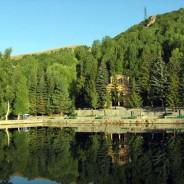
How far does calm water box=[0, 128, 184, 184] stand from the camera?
28.5 metres

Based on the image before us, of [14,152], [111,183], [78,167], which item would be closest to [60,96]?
[14,152]

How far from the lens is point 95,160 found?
35.4 m

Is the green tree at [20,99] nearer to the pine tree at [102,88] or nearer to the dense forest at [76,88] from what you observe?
the dense forest at [76,88]

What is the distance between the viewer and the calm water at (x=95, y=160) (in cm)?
2845

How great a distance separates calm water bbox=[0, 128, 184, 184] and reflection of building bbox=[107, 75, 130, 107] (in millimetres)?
37085

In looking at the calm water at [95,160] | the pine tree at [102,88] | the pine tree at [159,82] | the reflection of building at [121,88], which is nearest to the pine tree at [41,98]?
the pine tree at [102,88]

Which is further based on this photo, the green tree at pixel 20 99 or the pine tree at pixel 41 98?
the pine tree at pixel 41 98

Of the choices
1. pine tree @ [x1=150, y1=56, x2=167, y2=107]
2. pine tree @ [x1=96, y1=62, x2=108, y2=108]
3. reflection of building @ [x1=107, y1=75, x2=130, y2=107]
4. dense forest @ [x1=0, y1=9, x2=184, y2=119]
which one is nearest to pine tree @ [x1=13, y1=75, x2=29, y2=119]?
dense forest @ [x1=0, y1=9, x2=184, y2=119]

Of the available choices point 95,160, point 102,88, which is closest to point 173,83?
point 102,88

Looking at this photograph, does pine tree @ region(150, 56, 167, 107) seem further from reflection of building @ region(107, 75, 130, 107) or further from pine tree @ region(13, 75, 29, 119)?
pine tree @ region(13, 75, 29, 119)

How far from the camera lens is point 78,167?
32.6 meters

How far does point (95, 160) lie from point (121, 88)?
57.9 metres

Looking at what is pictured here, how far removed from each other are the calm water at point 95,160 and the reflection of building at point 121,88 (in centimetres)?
3708

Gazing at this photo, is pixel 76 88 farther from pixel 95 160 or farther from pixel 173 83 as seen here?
pixel 95 160
